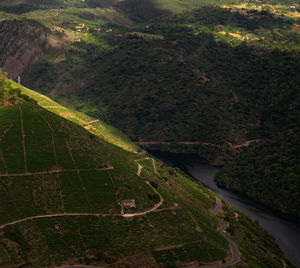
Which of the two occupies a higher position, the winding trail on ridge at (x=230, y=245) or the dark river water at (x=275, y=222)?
the winding trail on ridge at (x=230, y=245)

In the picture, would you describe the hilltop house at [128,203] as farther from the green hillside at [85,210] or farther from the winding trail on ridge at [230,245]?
the winding trail on ridge at [230,245]

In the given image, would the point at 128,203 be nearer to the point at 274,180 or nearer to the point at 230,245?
the point at 230,245

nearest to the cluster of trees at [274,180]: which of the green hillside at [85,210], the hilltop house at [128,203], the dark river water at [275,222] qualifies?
the dark river water at [275,222]

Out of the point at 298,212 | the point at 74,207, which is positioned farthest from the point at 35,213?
the point at 298,212

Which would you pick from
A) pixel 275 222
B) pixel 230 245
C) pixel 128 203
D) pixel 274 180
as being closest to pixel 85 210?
pixel 128 203

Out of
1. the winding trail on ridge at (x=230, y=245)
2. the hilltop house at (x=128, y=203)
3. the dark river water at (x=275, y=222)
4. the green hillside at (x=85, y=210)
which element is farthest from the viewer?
the dark river water at (x=275, y=222)

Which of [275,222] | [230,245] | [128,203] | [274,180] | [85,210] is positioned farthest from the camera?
[274,180]

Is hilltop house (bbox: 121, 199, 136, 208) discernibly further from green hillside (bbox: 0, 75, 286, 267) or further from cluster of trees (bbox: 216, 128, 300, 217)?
cluster of trees (bbox: 216, 128, 300, 217)

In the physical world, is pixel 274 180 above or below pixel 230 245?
below

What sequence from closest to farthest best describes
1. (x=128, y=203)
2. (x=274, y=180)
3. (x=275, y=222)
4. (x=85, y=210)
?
(x=85, y=210)
(x=128, y=203)
(x=275, y=222)
(x=274, y=180)
